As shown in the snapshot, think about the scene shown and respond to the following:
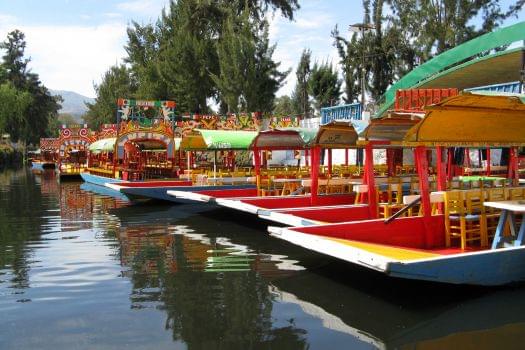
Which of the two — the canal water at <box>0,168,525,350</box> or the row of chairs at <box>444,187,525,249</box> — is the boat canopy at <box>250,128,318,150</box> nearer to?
the canal water at <box>0,168,525,350</box>

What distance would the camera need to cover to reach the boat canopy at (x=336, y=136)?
37.5 feet

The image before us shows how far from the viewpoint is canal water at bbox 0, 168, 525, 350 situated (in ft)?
19.3

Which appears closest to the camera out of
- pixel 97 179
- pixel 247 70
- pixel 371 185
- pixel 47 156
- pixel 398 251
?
pixel 398 251

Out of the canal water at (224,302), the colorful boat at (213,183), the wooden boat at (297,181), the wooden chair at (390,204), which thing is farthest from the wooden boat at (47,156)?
the wooden chair at (390,204)

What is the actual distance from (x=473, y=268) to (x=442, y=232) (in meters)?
2.11

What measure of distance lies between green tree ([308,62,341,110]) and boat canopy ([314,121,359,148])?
29.1 m

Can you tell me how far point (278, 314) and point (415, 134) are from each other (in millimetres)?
3530

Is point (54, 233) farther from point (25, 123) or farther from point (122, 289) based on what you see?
point (25, 123)

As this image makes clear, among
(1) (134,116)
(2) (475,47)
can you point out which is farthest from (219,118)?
(2) (475,47)

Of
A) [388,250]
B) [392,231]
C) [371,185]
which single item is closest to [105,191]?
[371,185]

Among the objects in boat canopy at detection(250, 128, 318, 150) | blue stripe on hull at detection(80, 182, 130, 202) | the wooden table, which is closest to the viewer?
the wooden table

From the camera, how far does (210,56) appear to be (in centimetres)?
4159

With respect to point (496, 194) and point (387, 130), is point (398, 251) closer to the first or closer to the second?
point (496, 194)

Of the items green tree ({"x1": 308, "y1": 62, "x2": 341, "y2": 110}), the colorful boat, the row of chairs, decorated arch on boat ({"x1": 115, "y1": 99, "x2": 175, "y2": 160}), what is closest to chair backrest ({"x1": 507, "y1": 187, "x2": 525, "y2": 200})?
the row of chairs
